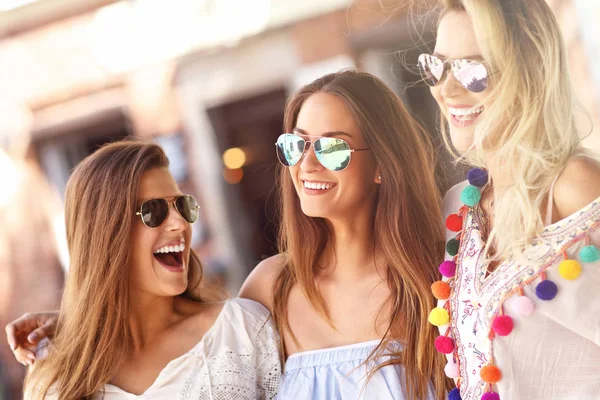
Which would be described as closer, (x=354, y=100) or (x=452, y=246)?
(x=452, y=246)

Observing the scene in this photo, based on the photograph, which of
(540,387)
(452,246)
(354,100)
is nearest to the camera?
(540,387)

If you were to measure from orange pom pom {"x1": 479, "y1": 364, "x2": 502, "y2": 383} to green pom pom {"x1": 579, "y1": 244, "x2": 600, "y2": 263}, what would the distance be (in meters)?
0.35

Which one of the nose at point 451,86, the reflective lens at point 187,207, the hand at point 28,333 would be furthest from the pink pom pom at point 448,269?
the hand at point 28,333

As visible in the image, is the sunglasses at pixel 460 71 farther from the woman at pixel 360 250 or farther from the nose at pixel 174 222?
the nose at pixel 174 222

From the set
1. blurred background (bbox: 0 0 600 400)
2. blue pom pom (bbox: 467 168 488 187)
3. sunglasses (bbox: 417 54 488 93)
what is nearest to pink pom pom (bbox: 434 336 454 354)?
blue pom pom (bbox: 467 168 488 187)

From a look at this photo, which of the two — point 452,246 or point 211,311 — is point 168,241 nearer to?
point 211,311

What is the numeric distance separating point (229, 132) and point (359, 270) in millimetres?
3343

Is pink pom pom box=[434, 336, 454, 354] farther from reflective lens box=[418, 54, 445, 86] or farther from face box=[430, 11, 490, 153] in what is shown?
reflective lens box=[418, 54, 445, 86]

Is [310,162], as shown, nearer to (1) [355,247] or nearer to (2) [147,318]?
(1) [355,247]

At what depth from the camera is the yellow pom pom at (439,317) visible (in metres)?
1.81

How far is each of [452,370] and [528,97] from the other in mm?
754

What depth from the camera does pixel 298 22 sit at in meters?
4.77

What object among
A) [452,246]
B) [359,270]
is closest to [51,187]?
[359,270]

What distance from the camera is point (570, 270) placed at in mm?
1507
